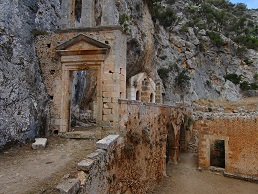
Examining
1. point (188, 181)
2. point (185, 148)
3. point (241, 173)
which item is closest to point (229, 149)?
point (241, 173)

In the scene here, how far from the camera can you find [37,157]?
16.9 feet

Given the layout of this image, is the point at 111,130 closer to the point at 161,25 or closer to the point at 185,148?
the point at 185,148

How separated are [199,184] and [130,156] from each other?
5951 millimetres

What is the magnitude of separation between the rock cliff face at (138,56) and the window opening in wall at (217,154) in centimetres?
952

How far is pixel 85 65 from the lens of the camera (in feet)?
25.5

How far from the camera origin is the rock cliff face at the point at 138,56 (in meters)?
6.45

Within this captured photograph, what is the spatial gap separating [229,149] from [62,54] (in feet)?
34.7

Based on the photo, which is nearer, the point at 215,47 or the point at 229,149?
the point at 229,149

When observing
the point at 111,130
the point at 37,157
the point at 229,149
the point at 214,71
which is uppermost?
the point at 214,71

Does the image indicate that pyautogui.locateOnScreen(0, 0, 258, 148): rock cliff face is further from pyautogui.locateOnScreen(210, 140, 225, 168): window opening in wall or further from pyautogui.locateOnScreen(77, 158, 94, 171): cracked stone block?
pyautogui.locateOnScreen(210, 140, 225, 168): window opening in wall

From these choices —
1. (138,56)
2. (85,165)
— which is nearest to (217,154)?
(138,56)

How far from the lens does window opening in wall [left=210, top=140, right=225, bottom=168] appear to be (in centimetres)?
1279

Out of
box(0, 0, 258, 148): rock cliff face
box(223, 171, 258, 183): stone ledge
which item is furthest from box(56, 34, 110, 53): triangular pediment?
box(223, 171, 258, 183): stone ledge

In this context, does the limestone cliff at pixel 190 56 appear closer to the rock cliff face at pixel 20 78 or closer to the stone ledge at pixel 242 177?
the stone ledge at pixel 242 177
